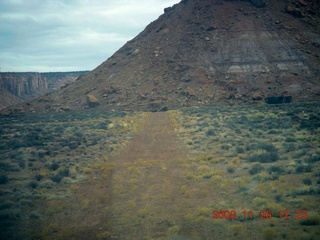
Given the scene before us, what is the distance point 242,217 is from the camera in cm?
861

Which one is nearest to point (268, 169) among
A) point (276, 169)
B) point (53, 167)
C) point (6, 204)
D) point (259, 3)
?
point (276, 169)

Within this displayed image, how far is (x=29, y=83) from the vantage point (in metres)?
159

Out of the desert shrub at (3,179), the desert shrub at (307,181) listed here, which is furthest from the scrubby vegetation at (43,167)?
the desert shrub at (307,181)

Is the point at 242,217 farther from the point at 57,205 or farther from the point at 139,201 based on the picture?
the point at 57,205

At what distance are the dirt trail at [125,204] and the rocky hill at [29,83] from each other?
12993 centimetres

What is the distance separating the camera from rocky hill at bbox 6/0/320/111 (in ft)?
176

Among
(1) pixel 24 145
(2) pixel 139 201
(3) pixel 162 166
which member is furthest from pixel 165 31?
(2) pixel 139 201

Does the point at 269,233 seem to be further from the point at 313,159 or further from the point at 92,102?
the point at 92,102

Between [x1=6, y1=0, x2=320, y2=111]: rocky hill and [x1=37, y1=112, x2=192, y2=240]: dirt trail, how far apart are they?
3567 centimetres

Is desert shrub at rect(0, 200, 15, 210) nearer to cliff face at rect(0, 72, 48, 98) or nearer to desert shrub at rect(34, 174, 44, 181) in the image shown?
desert shrub at rect(34, 174, 44, 181)

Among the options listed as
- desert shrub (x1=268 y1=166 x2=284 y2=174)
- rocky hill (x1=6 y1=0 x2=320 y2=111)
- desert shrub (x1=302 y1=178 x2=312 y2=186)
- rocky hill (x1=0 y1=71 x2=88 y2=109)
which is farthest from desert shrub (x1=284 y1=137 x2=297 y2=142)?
rocky hill (x1=0 y1=71 x2=88 y2=109)

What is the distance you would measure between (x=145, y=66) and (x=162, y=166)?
161ft

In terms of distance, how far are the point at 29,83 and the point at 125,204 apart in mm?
163410

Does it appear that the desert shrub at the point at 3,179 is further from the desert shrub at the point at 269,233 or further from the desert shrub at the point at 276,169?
the desert shrub at the point at 276,169
